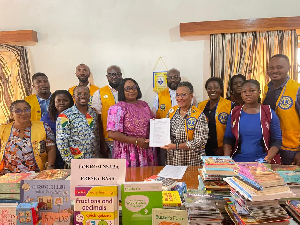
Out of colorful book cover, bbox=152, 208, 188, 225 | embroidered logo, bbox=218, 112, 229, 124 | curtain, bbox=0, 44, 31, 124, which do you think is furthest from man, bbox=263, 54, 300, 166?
curtain, bbox=0, 44, 31, 124

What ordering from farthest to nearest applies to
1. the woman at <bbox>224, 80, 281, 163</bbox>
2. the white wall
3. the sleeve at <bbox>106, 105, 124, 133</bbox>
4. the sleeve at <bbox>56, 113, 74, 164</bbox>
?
the white wall → the sleeve at <bbox>106, 105, 124, 133</bbox> → the sleeve at <bbox>56, 113, 74, 164</bbox> → the woman at <bbox>224, 80, 281, 163</bbox>

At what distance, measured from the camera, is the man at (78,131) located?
2426mm

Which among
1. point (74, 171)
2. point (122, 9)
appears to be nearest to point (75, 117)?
point (74, 171)

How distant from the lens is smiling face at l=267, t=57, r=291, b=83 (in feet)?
8.74

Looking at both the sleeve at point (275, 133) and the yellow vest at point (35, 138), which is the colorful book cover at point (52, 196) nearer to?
the yellow vest at point (35, 138)

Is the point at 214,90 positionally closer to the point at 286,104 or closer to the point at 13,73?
the point at 286,104

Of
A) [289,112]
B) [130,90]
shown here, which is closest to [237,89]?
[289,112]

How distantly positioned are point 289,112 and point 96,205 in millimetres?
2457

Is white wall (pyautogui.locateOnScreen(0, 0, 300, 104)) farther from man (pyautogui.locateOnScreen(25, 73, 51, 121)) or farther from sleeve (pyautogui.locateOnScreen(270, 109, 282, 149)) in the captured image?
sleeve (pyautogui.locateOnScreen(270, 109, 282, 149))

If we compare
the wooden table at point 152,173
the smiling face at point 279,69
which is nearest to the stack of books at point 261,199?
the wooden table at point 152,173

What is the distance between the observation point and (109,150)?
3.27 metres

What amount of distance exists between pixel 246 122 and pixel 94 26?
305 centimetres

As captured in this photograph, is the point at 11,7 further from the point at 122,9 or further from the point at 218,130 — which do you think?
the point at 218,130

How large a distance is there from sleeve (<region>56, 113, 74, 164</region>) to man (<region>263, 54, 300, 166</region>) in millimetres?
2331
